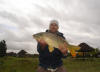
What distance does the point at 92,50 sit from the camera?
67062 mm

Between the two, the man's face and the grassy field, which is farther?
the grassy field

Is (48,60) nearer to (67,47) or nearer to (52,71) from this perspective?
(52,71)

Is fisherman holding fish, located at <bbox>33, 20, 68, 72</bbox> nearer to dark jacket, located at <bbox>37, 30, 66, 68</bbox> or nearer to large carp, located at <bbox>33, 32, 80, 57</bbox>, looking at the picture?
dark jacket, located at <bbox>37, 30, 66, 68</bbox>

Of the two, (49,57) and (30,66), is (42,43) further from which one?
(30,66)

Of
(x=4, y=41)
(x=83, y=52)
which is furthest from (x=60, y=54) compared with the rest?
(x=4, y=41)

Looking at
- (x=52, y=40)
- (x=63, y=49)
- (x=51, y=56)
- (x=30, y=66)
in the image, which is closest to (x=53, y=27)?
(x=52, y=40)

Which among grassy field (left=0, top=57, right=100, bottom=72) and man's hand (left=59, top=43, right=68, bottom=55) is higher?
man's hand (left=59, top=43, right=68, bottom=55)

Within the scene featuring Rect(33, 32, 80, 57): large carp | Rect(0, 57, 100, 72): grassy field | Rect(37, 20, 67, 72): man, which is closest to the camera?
Rect(33, 32, 80, 57): large carp

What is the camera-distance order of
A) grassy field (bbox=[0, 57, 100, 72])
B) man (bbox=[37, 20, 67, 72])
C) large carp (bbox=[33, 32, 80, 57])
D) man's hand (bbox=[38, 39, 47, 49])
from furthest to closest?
grassy field (bbox=[0, 57, 100, 72])
man (bbox=[37, 20, 67, 72])
man's hand (bbox=[38, 39, 47, 49])
large carp (bbox=[33, 32, 80, 57])

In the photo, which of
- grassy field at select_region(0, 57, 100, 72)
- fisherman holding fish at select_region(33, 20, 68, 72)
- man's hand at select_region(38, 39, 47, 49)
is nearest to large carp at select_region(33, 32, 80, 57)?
man's hand at select_region(38, 39, 47, 49)

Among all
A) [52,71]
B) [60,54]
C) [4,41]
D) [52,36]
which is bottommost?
[52,71]

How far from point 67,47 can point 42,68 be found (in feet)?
3.71

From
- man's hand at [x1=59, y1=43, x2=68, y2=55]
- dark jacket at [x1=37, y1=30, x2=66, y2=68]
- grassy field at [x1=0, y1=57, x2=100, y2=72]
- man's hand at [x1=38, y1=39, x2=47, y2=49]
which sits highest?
man's hand at [x1=38, y1=39, x2=47, y2=49]

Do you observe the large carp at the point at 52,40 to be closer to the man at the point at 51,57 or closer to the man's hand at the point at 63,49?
the man's hand at the point at 63,49
